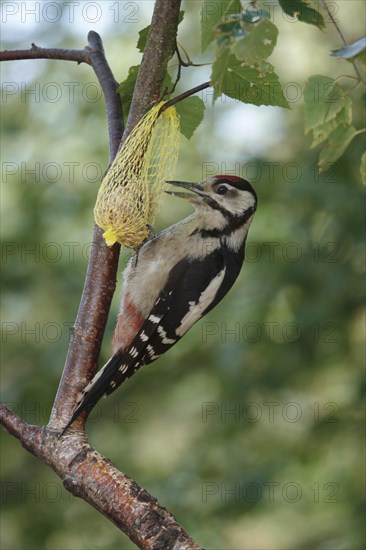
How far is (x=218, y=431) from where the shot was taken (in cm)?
528

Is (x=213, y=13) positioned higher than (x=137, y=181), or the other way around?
(x=213, y=13)

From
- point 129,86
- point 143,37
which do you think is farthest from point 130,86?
point 143,37

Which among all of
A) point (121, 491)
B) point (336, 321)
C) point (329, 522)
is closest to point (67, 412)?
point (121, 491)

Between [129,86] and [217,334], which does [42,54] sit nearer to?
[129,86]

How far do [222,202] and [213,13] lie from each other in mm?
1589

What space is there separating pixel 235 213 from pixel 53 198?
106 inches

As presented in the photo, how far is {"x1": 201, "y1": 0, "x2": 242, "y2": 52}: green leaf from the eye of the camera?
2.05 meters

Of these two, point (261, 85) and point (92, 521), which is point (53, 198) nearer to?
point (92, 521)

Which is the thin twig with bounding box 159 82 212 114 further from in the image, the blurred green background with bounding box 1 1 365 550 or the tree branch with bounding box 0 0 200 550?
the blurred green background with bounding box 1 1 365 550

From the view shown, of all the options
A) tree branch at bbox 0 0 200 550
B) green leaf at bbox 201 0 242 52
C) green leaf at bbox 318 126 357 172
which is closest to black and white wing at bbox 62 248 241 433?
tree branch at bbox 0 0 200 550

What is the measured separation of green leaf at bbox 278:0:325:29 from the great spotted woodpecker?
1.46 m

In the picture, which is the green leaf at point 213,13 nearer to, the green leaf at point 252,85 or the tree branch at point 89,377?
the green leaf at point 252,85

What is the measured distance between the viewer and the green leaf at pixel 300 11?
2.03 metres

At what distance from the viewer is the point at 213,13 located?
2.12 meters
